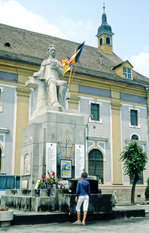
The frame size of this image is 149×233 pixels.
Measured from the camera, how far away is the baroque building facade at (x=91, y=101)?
25000mm

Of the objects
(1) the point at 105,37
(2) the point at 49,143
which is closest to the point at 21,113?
(2) the point at 49,143

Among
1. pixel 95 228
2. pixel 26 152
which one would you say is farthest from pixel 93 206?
pixel 26 152

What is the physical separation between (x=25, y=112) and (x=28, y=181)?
49.1 feet

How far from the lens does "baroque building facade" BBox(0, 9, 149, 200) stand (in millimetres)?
25000

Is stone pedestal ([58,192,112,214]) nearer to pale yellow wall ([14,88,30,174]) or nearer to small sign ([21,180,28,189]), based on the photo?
small sign ([21,180,28,189])

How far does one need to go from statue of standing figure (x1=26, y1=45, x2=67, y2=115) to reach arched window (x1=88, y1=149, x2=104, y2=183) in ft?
52.7

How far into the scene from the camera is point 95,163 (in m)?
27.9

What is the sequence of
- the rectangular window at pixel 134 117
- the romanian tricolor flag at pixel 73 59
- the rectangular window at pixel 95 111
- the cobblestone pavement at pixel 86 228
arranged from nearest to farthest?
the cobblestone pavement at pixel 86 228, the romanian tricolor flag at pixel 73 59, the rectangular window at pixel 95 111, the rectangular window at pixel 134 117

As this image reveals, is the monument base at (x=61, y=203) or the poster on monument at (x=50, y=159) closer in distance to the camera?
the monument base at (x=61, y=203)

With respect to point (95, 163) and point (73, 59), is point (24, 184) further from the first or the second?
point (95, 163)

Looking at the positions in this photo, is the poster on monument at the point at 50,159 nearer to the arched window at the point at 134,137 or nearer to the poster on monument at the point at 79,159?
the poster on monument at the point at 79,159

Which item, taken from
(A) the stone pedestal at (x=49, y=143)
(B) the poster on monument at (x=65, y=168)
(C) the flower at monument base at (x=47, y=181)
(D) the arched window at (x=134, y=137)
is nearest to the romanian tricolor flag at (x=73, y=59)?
(D) the arched window at (x=134, y=137)

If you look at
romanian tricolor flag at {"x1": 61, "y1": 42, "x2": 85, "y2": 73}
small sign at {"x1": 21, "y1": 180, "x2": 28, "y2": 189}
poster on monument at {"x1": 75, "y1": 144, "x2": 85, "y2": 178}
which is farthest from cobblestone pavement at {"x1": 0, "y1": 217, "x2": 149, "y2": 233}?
romanian tricolor flag at {"x1": 61, "y1": 42, "x2": 85, "y2": 73}

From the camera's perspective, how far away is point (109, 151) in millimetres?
29016
